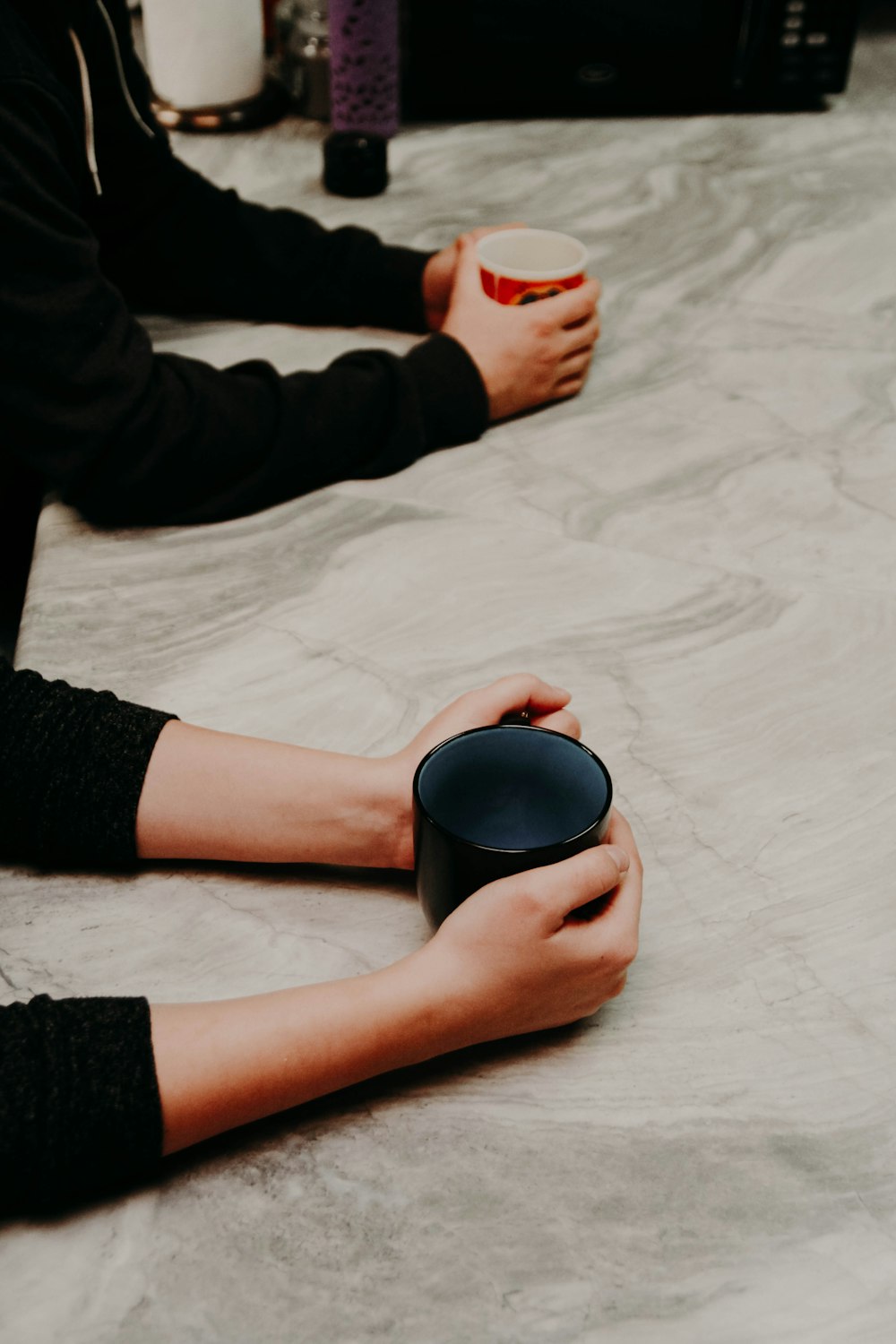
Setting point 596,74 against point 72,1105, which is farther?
point 596,74

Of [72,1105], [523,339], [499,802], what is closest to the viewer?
[72,1105]

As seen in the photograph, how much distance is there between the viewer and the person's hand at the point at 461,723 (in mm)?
665

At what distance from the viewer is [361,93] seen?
1.53m

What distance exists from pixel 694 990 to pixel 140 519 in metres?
0.58

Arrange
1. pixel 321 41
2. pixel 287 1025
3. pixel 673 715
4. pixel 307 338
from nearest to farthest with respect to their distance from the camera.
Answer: pixel 287 1025 < pixel 673 715 < pixel 307 338 < pixel 321 41

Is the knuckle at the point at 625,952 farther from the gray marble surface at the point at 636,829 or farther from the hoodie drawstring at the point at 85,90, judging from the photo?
the hoodie drawstring at the point at 85,90

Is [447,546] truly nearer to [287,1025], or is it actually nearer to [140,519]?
[140,519]

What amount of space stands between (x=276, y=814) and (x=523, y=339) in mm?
562

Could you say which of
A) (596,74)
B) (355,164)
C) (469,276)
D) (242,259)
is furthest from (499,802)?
(596,74)

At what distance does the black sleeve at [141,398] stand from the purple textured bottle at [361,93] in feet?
1.59

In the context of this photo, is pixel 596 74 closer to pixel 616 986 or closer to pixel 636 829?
pixel 636 829

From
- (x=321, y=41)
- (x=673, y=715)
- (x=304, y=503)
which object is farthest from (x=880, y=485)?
(x=321, y=41)

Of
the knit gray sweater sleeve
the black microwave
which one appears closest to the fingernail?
the knit gray sweater sleeve

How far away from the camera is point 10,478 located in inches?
48.4
